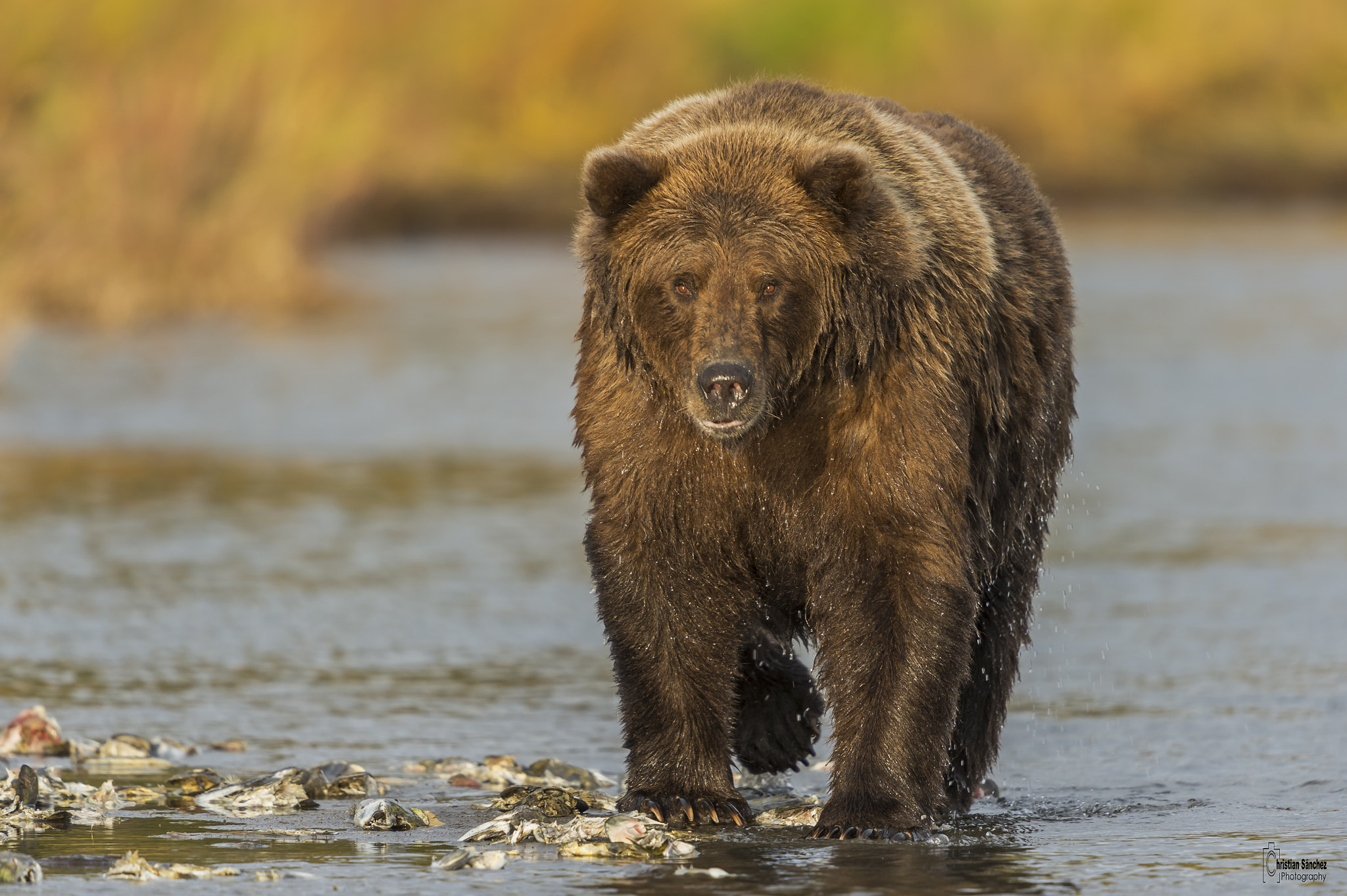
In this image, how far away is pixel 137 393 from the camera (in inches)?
586

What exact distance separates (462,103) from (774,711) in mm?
25692

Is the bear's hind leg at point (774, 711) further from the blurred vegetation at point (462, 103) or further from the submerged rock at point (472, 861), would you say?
the blurred vegetation at point (462, 103)

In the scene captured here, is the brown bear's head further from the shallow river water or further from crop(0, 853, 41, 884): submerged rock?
crop(0, 853, 41, 884): submerged rock

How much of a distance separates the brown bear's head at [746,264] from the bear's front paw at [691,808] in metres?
0.99

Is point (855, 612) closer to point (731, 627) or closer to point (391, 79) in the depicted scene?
point (731, 627)

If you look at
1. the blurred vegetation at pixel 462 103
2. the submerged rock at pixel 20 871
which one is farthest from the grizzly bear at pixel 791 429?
the blurred vegetation at pixel 462 103

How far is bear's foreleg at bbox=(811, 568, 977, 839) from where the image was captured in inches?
222

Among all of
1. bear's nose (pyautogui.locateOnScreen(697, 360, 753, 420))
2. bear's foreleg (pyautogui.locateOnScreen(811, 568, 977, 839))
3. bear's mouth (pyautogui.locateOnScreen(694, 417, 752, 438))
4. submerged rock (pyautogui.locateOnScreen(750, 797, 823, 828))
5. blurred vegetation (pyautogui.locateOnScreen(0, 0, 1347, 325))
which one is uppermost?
blurred vegetation (pyautogui.locateOnScreen(0, 0, 1347, 325))

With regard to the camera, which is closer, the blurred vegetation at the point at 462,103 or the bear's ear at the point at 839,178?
the bear's ear at the point at 839,178

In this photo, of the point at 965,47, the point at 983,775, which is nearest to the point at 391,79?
the point at 965,47

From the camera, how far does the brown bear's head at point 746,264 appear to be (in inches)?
217

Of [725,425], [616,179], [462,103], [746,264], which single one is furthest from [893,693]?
[462,103]

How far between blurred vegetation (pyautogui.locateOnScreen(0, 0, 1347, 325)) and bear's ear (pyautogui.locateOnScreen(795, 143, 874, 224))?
30.0ft

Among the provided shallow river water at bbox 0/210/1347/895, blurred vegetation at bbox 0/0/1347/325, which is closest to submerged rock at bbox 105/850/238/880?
shallow river water at bbox 0/210/1347/895
